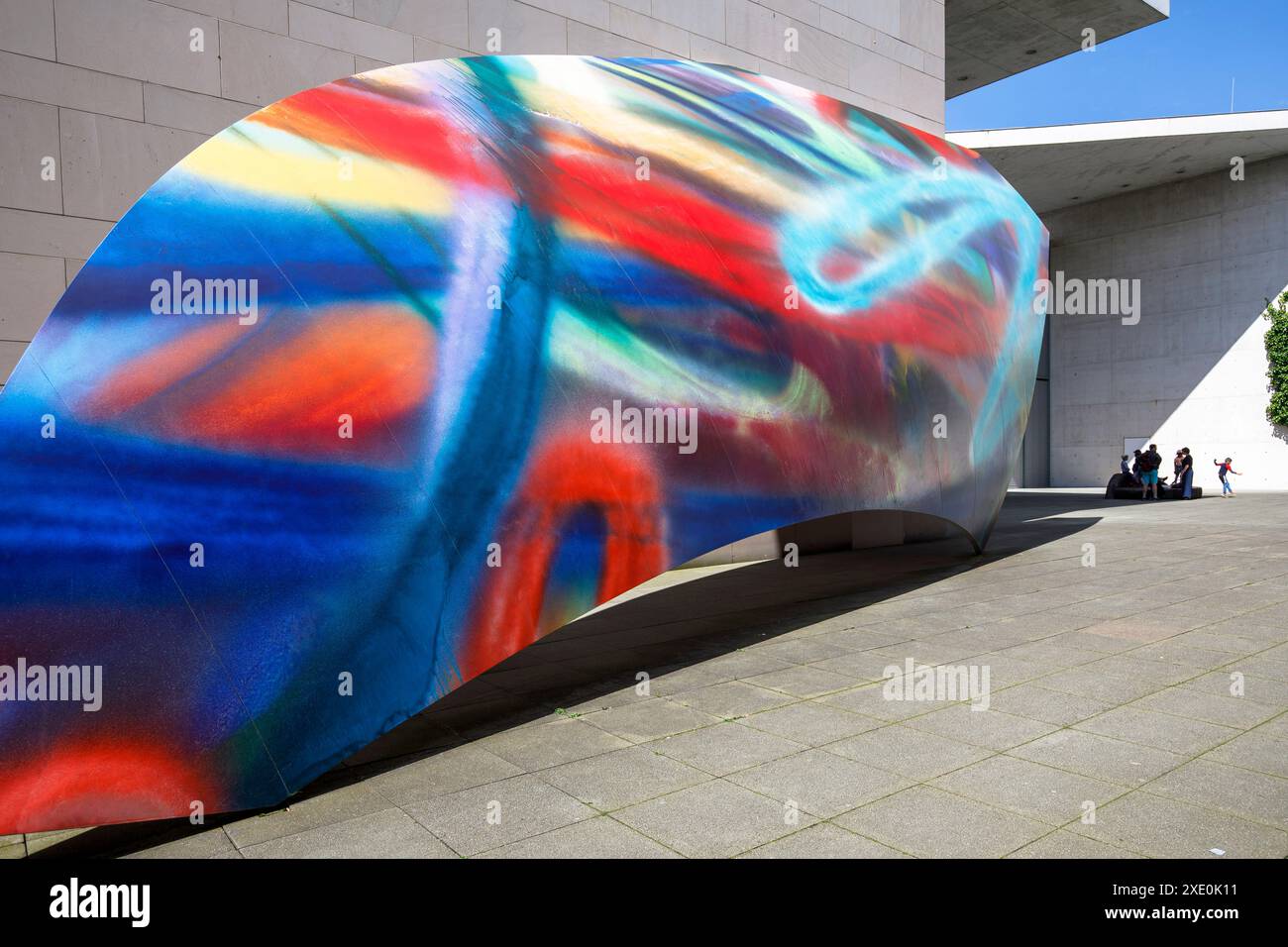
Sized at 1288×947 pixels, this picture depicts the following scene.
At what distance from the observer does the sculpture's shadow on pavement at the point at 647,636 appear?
5.29 metres

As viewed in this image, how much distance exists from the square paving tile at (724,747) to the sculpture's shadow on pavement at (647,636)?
1140 millimetres

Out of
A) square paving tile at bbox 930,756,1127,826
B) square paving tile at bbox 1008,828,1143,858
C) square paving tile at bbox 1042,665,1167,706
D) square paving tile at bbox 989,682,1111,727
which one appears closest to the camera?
square paving tile at bbox 1008,828,1143,858

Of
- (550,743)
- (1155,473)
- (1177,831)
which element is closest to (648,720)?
(550,743)

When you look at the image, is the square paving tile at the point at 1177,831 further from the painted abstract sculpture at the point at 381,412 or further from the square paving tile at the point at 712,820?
the painted abstract sculpture at the point at 381,412

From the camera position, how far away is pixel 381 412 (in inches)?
201

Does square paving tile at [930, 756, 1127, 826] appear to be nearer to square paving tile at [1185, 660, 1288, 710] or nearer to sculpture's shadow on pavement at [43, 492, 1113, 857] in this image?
square paving tile at [1185, 660, 1288, 710]

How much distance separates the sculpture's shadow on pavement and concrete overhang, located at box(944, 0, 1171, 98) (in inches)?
556

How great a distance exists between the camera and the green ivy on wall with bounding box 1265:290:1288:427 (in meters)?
29.6

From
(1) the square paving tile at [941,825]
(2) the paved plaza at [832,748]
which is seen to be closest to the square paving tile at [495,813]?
(2) the paved plaza at [832,748]

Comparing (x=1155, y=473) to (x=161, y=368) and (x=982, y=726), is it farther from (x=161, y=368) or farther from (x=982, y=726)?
(x=161, y=368)

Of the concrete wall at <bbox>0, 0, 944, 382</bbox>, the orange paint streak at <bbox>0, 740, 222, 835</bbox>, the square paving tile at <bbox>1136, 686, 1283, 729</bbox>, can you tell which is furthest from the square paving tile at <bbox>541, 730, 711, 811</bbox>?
the concrete wall at <bbox>0, 0, 944, 382</bbox>

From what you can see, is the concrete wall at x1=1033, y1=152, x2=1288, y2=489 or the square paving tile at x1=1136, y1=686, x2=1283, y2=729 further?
the concrete wall at x1=1033, y1=152, x2=1288, y2=489

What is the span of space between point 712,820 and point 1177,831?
2.19 m

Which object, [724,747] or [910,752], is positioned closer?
[910,752]
